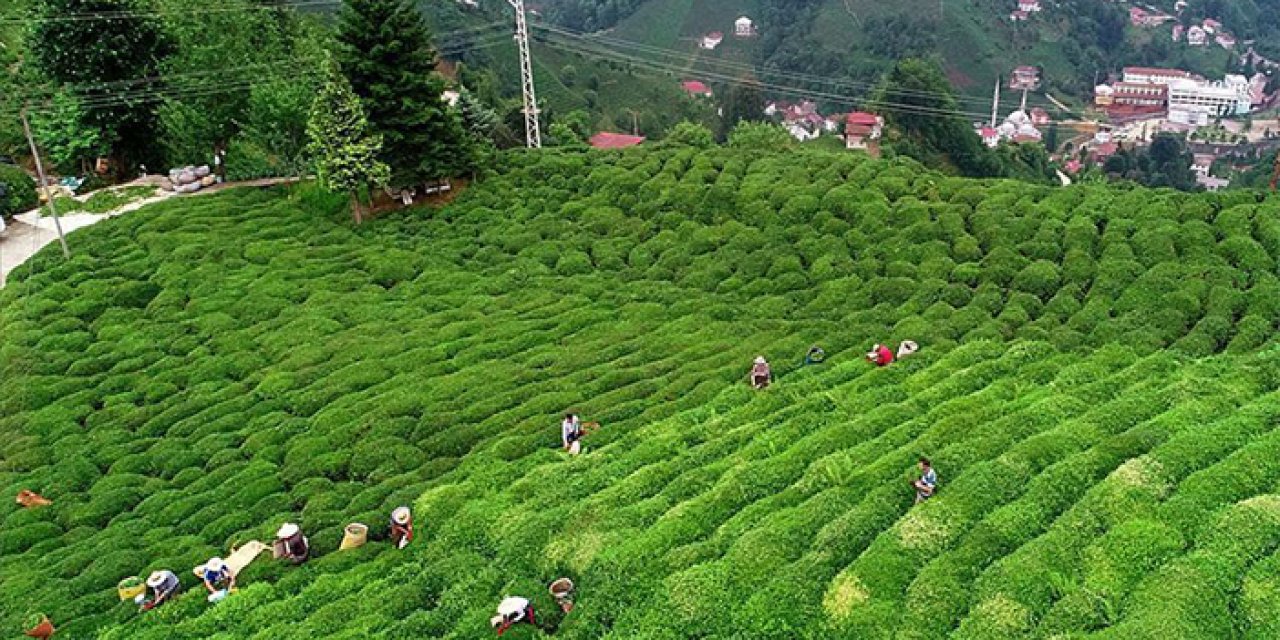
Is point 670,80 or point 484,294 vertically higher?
point 484,294

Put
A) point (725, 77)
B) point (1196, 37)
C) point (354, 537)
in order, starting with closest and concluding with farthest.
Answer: point (354, 537)
point (725, 77)
point (1196, 37)

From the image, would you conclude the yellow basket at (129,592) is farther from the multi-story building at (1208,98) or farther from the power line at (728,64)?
the multi-story building at (1208,98)

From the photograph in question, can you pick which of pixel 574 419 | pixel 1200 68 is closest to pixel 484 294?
pixel 574 419

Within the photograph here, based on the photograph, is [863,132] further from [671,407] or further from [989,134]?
[671,407]

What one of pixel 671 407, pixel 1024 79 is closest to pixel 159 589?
pixel 671 407

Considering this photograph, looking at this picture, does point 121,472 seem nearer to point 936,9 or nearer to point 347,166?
point 347,166

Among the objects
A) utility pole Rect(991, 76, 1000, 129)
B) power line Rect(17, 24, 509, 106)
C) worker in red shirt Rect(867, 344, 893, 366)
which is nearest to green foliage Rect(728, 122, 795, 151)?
power line Rect(17, 24, 509, 106)

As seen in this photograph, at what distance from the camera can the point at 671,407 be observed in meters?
20.6

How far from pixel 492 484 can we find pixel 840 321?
10.5 metres

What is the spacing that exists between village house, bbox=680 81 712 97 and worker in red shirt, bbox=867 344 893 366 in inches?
4561

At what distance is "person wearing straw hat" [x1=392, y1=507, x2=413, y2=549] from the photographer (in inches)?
674

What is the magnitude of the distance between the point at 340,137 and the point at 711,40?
136006mm

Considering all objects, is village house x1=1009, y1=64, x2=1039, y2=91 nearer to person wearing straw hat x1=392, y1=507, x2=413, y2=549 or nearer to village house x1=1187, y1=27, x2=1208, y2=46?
village house x1=1187, y1=27, x2=1208, y2=46

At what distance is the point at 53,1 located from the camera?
35.0 meters
